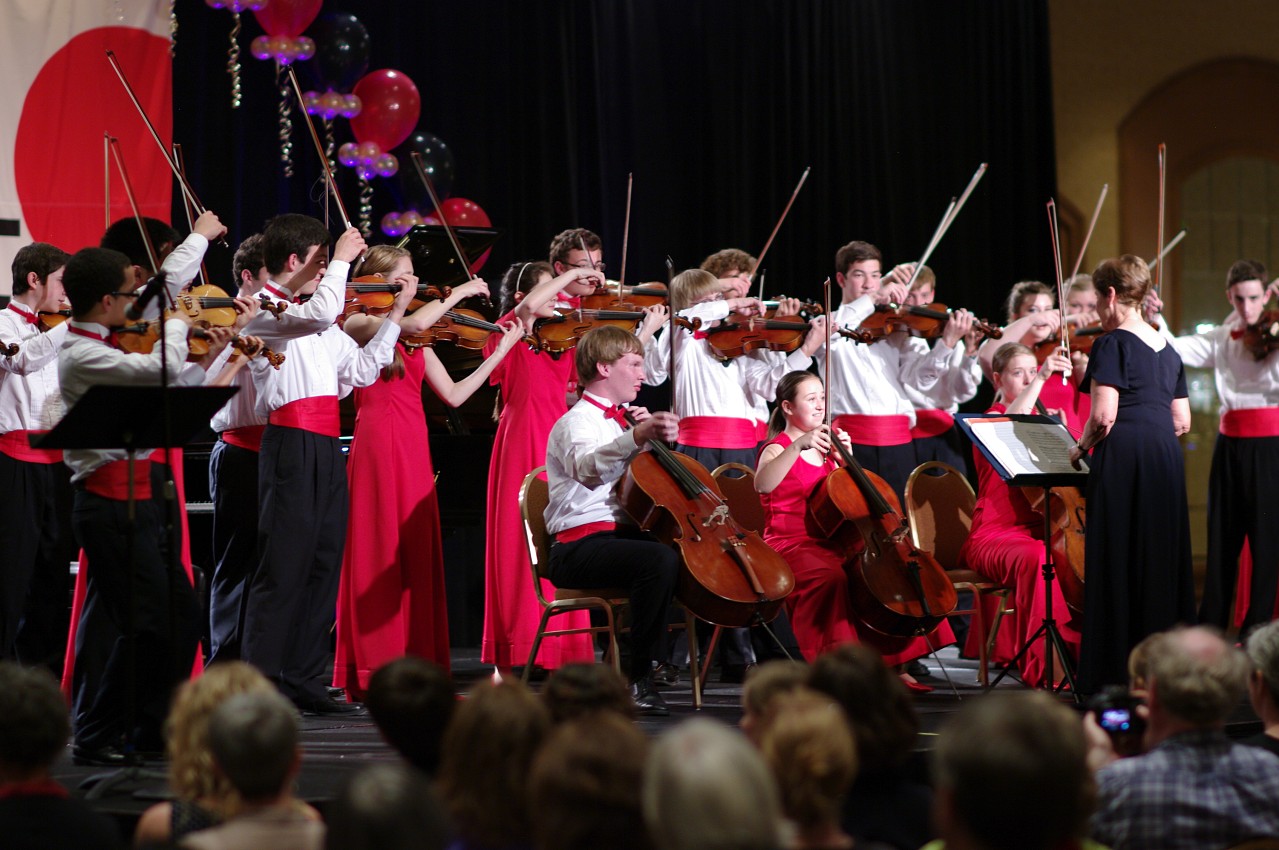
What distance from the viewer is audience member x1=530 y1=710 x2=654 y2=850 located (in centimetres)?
169

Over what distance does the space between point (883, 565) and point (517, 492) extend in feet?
4.28

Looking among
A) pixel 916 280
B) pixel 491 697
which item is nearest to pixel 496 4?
pixel 916 280

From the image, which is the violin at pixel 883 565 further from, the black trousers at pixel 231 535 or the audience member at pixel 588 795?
the audience member at pixel 588 795

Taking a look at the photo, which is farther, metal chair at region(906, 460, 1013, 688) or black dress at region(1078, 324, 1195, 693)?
metal chair at region(906, 460, 1013, 688)

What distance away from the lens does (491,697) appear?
201 cm

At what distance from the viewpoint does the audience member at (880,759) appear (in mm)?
2125

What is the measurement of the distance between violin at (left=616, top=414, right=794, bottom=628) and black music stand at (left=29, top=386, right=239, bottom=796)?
4.54ft

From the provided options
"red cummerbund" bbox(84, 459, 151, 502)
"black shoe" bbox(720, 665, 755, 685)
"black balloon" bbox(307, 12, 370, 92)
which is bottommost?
"black shoe" bbox(720, 665, 755, 685)

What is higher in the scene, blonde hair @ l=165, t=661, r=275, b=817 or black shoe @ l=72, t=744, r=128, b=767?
blonde hair @ l=165, t=661, r=275, b=817

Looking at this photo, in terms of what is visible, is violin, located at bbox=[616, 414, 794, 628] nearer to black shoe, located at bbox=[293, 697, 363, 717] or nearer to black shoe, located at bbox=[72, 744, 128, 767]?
black shoe, located at bbox=[293, 697, 363, 717]

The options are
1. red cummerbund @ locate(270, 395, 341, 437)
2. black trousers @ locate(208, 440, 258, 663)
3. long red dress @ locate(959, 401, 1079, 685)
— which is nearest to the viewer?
red cummerbund @ locate(270, 395, 341, 437)

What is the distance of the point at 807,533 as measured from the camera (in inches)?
190

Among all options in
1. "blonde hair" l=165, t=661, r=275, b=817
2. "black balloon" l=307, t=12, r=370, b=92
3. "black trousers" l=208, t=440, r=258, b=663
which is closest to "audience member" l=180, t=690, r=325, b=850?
"blonde hair" l=165, t=661, r=275, b=817

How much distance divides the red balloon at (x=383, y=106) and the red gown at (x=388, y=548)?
211 centimetres
